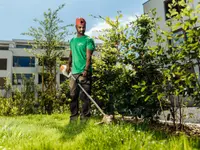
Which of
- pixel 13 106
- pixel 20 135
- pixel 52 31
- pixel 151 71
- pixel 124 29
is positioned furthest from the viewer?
pixel 52 31

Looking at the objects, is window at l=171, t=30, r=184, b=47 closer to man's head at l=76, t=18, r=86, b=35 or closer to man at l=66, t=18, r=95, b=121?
man at l=66, t=18, r=95, b=121

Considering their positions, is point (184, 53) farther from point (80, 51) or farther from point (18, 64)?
point (18, 64)

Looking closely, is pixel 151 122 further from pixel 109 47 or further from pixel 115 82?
pixel 109 47

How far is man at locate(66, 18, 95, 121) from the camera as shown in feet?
17.4

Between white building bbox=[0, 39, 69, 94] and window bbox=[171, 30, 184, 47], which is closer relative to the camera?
window bbox=[171, 30, 184, 47]

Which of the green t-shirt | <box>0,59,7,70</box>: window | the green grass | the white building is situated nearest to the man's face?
the green t-shirt

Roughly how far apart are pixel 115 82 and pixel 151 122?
1.09 meters

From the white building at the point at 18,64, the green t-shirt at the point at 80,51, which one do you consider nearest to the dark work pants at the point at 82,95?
the green t-shirt at the point at 80,51

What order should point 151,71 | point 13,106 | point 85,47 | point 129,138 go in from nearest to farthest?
point 129,138 → point 151,71 → point 85,47 → point 13,106

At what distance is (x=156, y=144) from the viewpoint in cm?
264

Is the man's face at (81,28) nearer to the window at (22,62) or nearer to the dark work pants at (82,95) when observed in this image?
the dark work pants at (82,95)

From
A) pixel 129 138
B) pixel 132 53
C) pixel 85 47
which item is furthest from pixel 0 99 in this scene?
pixel 129 138

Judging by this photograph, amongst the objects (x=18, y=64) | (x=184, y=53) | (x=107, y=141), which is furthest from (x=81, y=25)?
(x=18, y=64)

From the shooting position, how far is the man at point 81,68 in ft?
17.4
